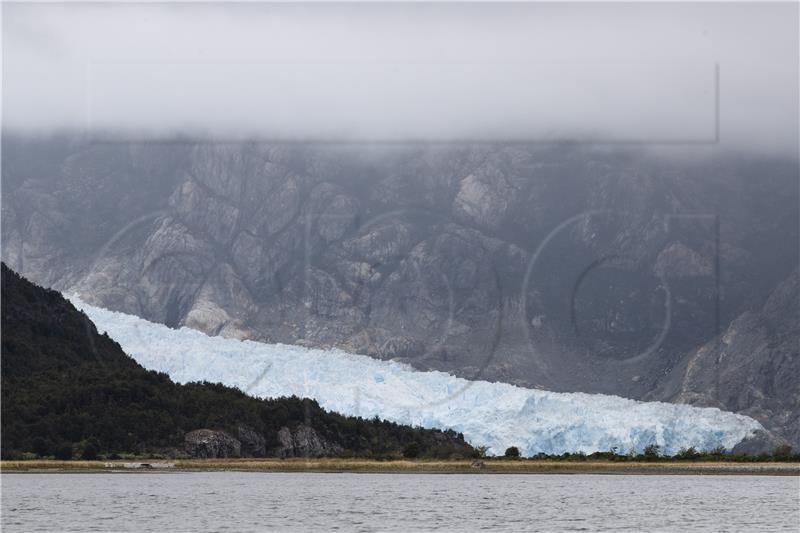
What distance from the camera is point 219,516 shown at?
447 ft

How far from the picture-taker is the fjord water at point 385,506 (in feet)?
415

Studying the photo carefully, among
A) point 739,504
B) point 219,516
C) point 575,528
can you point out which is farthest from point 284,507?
point 739,504

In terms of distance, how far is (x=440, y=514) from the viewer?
139 meters

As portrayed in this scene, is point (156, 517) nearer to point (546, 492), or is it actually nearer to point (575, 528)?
point (575, 528)

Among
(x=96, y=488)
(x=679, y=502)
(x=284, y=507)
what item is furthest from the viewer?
(x=96, y=488)

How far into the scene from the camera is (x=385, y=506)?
5846 inches

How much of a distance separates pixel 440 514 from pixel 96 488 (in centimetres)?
5647

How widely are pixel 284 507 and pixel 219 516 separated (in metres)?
12.8

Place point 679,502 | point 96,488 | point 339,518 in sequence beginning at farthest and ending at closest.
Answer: point 96,488
point 679,502
point 339,518

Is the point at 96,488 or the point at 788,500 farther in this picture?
the point at 96,488

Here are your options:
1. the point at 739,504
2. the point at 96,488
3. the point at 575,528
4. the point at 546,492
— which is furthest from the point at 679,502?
the point at 96,488

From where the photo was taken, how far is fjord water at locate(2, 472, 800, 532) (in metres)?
Answer: 126

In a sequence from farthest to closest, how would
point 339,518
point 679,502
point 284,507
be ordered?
1. point 679,502
2. point 284,507
3. point 339,518

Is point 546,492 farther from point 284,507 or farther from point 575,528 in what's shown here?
point 575,528
